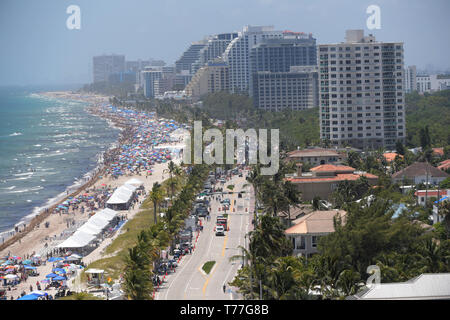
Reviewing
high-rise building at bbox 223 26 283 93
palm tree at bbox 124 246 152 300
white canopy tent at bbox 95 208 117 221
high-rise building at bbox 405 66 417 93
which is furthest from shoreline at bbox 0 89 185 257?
high-rise building at bbox 405 66 417 93

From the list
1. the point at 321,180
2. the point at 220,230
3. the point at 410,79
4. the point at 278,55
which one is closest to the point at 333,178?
the point at 321,180

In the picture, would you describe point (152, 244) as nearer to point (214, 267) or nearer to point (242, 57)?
point (214, 267)

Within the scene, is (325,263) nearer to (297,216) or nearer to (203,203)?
(297,216)

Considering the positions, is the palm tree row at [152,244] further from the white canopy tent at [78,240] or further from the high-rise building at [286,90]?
the high-rise building at [286,90]

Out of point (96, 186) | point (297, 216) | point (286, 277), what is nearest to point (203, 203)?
point (297, 216)

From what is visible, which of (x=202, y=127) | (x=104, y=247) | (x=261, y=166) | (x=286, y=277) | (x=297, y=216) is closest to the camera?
(x=286, y=277)

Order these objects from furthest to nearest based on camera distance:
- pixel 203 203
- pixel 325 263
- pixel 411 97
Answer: pixel 411 97 < pixel 203 203 < pixel 325 263
